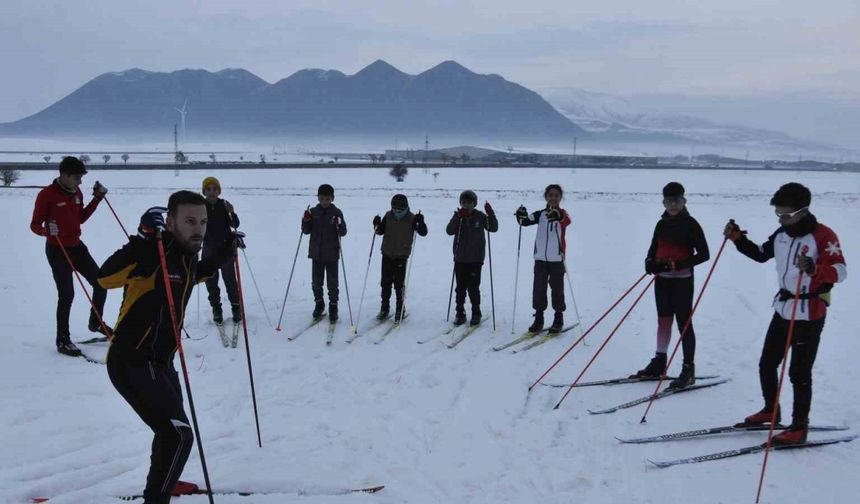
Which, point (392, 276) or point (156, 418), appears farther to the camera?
point (392, 276)

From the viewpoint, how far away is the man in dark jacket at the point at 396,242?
7418 mm

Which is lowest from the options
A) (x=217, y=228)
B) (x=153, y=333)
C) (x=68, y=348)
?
(x=68, y=348)

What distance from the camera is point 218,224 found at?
6910mm

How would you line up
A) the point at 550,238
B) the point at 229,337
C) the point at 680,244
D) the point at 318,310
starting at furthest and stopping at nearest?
the point at 318,310, the point at 550,238, the point at 229,337, the point at 680,244

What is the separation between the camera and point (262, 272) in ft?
34.8

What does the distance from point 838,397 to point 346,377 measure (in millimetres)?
4647

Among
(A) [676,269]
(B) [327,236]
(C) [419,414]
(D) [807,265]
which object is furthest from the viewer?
(B) [327,236]

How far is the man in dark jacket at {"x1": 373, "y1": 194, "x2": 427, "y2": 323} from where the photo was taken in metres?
7.42

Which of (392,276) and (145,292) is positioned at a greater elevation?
(145,292)

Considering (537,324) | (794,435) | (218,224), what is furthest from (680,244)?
(218,224)

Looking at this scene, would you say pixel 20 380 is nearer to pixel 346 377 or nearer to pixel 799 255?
pixel 346 377

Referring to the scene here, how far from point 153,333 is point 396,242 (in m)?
4.60

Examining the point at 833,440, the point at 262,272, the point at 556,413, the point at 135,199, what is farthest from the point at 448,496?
the point at 135,199

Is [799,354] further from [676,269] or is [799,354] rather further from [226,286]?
[226,286]
